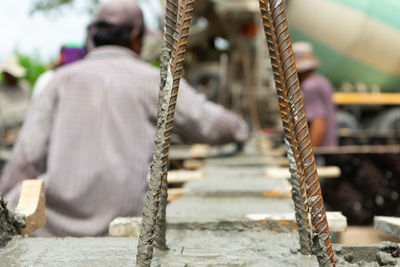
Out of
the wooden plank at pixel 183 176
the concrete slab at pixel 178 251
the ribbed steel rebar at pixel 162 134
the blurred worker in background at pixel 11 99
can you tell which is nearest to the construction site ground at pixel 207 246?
the concrete slab at pixel 178 251

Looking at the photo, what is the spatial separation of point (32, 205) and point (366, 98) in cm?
609

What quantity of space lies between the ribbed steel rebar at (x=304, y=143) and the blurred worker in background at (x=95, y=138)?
3.60 feet

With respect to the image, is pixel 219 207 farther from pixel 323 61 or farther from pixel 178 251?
pixel 323 61

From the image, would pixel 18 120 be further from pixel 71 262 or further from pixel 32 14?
pixel 32 14

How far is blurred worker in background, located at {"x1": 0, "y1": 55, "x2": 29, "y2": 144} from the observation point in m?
6.33

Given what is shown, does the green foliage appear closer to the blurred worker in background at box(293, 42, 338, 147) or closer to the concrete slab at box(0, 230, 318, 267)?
the blurred worker in background at box(293, 42, 338, 147)

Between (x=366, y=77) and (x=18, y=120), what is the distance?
16.7ft

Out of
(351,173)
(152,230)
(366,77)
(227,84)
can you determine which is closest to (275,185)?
(152,230)

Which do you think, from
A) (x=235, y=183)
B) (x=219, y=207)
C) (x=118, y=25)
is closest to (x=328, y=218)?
(x=219, y=207)

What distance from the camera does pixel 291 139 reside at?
1.09 meters

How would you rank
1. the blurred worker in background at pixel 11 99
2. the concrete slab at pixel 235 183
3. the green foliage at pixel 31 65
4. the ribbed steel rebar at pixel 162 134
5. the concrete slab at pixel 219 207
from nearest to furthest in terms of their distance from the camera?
1. the ribbed steel rebar at pixel 162 134
2. the concrete slab at pixel 219 207
3. the concrete slab at pixel 235 183
4. the blurred worker in background at pixel 11 99
5. the green foliage at pixel 31 65

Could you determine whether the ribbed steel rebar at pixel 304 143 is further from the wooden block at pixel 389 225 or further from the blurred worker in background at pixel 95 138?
the blurred worker in background at pixel 95 138

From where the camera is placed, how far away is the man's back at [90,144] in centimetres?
191

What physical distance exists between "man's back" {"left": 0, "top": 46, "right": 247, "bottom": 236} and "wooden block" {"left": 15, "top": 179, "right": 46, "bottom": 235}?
49 centimetres
